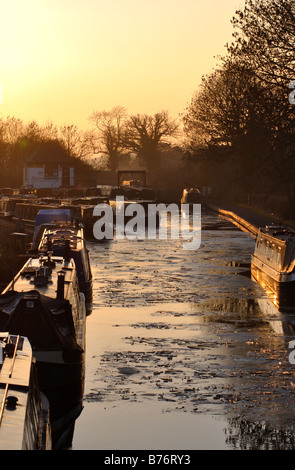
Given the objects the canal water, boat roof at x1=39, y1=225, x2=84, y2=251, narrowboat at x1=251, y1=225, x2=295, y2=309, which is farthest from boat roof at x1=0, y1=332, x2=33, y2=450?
narrowboat at x1=251, y1=225, x2=295, y2=309

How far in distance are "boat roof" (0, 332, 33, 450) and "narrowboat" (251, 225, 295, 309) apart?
17.6m

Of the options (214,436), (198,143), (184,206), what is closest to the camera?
(214,436)

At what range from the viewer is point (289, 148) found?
52.0 m

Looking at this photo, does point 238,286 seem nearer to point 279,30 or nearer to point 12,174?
point 279,30

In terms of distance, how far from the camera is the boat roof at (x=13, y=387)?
836 centimetres

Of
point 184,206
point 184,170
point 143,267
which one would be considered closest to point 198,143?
point 184,206

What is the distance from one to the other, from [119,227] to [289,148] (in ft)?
59.5

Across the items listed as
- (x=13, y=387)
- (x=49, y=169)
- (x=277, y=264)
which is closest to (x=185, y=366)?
(x=13, y=387)

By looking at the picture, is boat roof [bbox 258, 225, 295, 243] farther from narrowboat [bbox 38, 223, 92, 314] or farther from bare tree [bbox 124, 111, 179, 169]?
bare tree [bbox 124, 111, 179, 169]

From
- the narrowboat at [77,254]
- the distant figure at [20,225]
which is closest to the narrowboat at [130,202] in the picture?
the distant figure at [20,225]

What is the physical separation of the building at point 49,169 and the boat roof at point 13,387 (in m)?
118

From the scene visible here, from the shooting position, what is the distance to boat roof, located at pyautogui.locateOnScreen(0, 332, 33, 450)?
836cm

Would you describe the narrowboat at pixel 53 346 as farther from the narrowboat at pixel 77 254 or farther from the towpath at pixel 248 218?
the towpath at pixel 248 218

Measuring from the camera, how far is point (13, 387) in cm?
977
